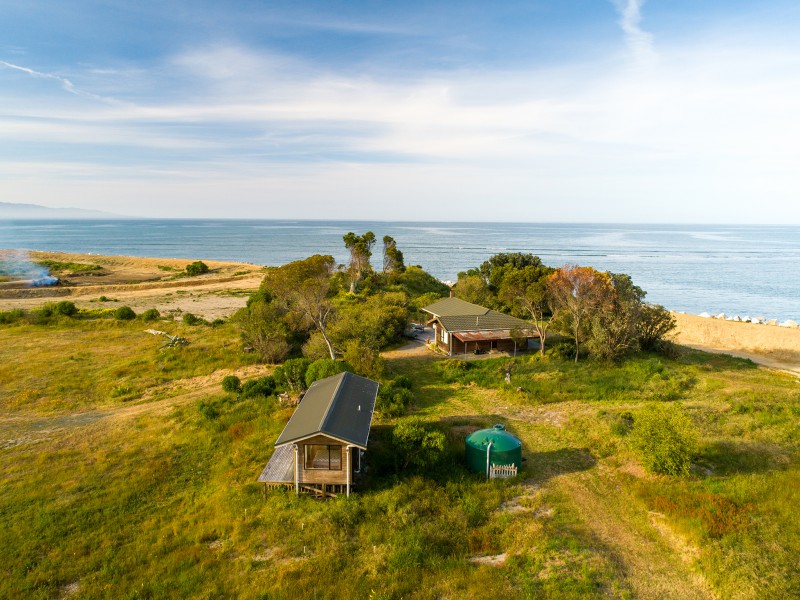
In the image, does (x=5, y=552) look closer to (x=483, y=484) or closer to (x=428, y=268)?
(x=483, y=484)

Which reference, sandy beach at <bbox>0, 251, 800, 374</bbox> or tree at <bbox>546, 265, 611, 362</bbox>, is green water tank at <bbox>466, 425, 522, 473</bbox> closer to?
tree at <bbox>546, 265, 611, 362</bbox>

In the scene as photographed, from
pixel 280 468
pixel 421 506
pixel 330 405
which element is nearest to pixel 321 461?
pixel 280 468

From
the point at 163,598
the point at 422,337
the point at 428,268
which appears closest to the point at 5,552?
the point at 163,598

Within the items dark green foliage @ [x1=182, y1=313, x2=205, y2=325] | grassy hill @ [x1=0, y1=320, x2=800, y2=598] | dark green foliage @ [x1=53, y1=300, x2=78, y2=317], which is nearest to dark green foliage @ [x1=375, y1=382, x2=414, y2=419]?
grassy hill @ [x1=0, y1=320, x2=800, y2=598]

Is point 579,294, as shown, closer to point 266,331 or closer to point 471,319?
point 471,319

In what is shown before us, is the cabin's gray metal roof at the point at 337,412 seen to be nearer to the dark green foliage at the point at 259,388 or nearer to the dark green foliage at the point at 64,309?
the dark green foliage at the point at 259,388

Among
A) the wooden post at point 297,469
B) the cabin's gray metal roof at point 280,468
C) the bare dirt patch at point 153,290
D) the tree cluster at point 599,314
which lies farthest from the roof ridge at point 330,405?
the bare dirt patch at point 153,290
